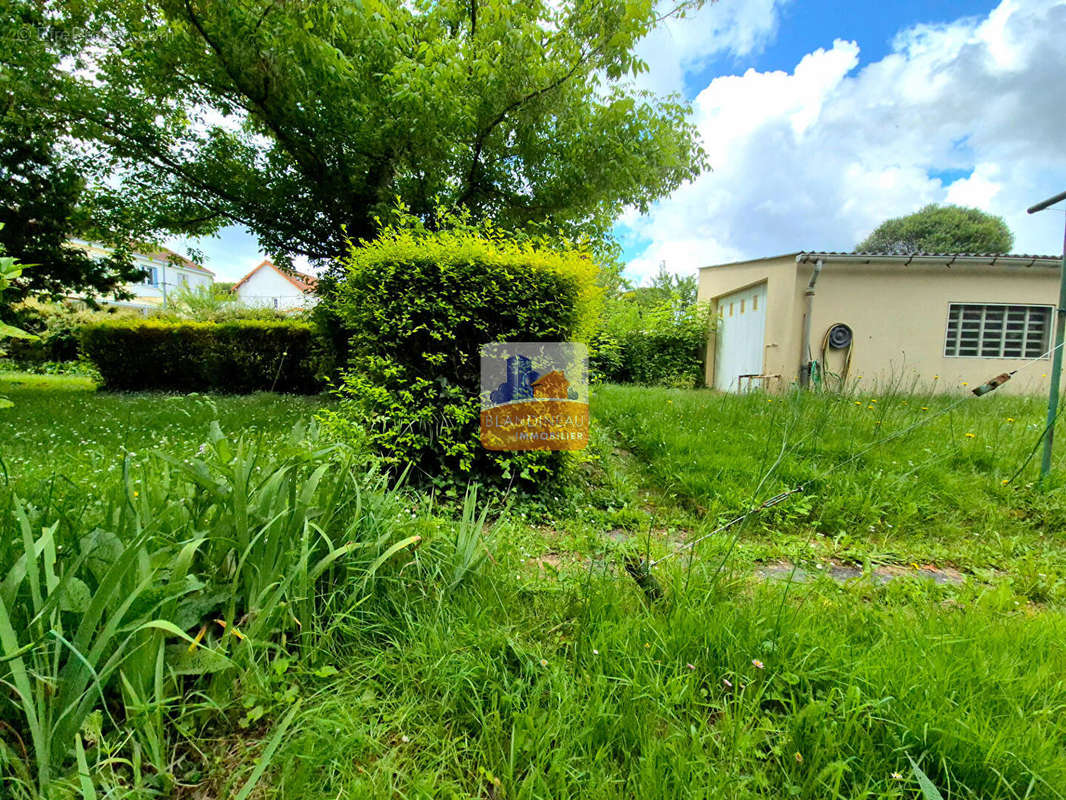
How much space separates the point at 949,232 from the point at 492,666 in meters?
40.8

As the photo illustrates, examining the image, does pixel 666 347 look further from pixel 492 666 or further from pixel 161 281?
pixel 161 281

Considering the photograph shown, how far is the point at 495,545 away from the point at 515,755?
2.62 feet

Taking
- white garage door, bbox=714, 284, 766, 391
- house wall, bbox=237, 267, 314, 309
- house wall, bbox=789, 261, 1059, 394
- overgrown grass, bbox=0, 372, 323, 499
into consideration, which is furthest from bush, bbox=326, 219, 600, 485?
house wall, bbox=237, 267, 314, 309

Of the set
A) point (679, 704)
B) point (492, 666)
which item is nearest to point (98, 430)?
point (492, 666)

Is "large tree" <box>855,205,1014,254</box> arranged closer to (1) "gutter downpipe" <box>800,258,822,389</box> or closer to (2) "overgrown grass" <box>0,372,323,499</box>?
(1) "gutter downpipe" <box>800,258,822,389</box>

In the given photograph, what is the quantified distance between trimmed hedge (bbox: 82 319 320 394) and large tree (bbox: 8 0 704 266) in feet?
8.15

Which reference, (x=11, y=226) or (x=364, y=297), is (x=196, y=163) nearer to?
(x=11, y=226)

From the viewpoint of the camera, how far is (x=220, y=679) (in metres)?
1.14

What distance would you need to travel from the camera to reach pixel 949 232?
29141 mm

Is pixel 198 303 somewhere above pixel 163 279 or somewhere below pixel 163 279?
below

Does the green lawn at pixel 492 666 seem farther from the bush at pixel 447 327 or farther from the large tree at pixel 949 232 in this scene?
the large tree at pixel 949 232

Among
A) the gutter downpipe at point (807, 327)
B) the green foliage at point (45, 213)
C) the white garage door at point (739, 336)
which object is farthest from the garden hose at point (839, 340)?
the green foliage at point (45, 213)

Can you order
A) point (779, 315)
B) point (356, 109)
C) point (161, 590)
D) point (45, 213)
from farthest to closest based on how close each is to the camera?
point (779, 315) < point (45, 213) < point (356, 109) < point (161, 590)

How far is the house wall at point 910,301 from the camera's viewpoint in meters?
8.94
